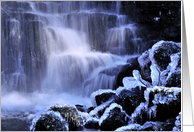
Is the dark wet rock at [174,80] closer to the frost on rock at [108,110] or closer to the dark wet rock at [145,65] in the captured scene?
the dark wet rock at [145,65]

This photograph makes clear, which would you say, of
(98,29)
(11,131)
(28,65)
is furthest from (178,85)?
(11,131)

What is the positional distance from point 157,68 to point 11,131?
243cm

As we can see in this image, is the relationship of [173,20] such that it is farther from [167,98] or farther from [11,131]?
[11,131]

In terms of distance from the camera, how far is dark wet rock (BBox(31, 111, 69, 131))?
9.75ft

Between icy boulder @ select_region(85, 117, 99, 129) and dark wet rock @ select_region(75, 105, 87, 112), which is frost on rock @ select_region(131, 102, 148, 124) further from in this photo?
dark wet rock @ select_region(75, 105, 87, 112)

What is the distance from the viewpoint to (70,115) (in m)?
3.12

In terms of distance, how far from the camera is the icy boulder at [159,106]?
314cm

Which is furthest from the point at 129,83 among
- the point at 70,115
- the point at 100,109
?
the point at 70,115

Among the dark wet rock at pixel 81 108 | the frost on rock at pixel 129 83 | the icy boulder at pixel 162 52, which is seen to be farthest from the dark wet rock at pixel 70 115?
the icy boulder at pixel 162 52

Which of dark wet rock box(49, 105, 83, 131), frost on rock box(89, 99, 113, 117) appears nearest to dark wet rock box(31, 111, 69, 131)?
dark wet rock box(49, 105, 83, 131)

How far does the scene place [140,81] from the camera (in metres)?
3.39

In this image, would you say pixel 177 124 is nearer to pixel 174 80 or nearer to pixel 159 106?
pixel 159 106

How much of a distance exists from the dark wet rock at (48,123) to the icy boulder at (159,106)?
108 cm

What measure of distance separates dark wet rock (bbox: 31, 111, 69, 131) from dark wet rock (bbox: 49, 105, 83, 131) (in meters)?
0.11
